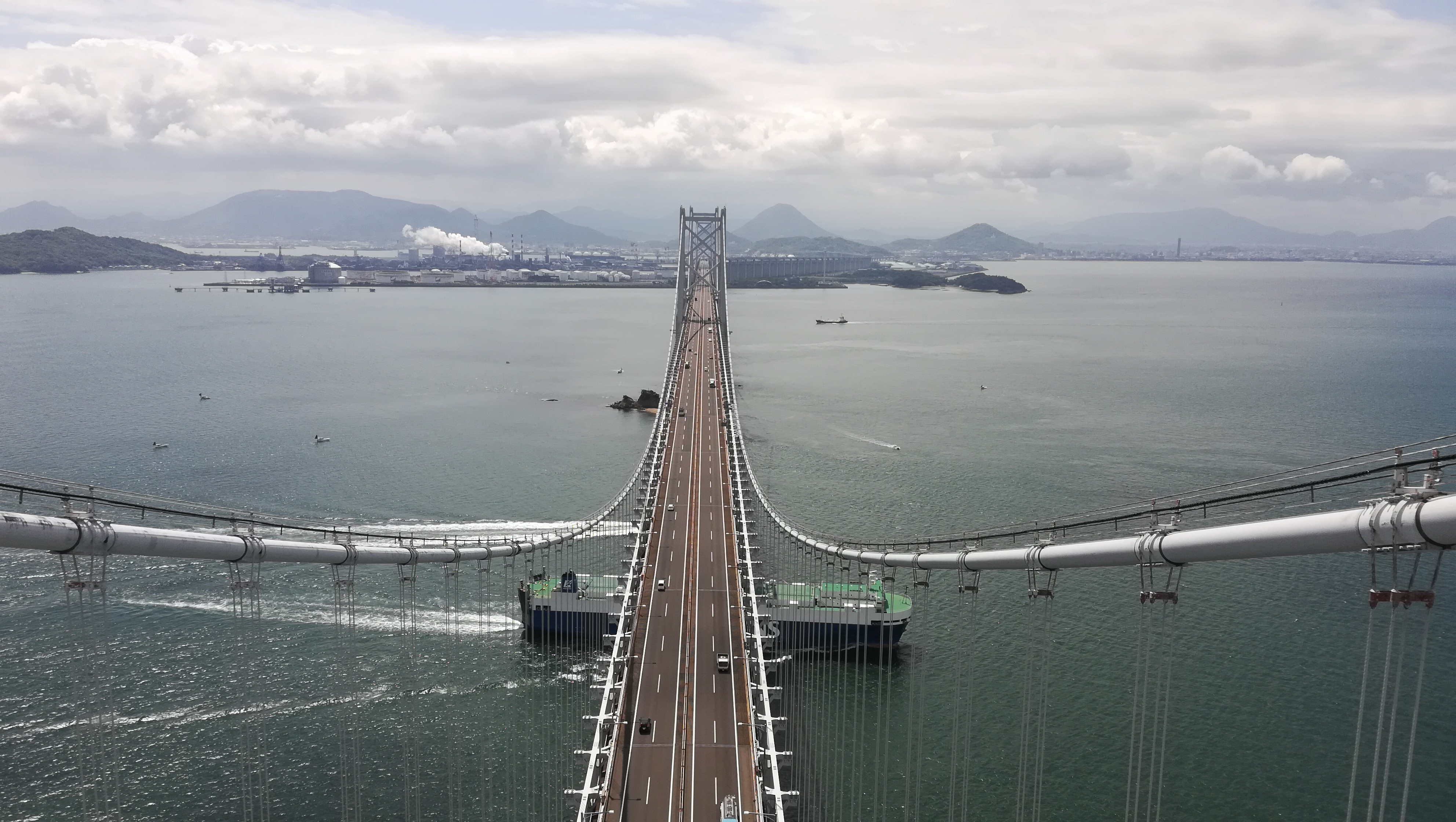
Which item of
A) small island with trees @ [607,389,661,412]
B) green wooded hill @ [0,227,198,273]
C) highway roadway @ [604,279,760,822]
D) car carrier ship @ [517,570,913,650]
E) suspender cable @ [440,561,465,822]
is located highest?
green wooded hill @ [0,227,198,273]

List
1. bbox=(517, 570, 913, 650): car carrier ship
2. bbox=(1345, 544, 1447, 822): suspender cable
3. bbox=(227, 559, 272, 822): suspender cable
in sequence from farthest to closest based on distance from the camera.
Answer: bbox=(517, 570, 913, 650): car carrier ship → bbox=(227, 559, 272, 822): suspender cable → bbox=(1345, 544, 1447, 822): suspender cable

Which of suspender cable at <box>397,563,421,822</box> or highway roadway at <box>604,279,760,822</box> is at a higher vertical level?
highway roadway at <box>604,279,760,822</box>

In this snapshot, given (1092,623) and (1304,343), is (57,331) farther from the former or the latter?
(1304,343)

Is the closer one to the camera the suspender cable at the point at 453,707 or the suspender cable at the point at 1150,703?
the suspender cable at the point at 1150,703

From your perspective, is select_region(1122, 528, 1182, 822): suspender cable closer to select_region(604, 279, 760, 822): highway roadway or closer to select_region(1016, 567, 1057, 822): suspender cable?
select_region(1016, 567, 1057, 822): suspender cable

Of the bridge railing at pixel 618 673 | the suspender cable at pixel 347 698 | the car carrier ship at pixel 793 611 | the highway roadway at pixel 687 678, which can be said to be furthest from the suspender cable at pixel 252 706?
the car carrier ship at pixel 793 611

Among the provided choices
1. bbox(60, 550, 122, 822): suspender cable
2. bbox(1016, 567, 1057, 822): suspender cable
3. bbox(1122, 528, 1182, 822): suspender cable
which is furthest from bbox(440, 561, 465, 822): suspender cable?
bbox(1122, 528, 1182, 822): suspender cable

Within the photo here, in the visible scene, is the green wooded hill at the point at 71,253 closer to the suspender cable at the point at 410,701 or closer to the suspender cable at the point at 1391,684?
the suspender cable at the point at 410,701
